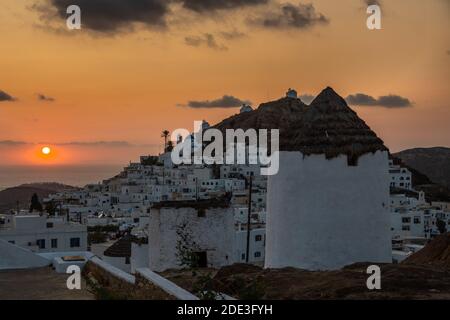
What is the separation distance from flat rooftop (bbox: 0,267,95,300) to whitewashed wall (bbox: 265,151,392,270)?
478 cm

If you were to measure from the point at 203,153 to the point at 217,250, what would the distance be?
102 metres

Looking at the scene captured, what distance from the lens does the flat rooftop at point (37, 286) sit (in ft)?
37.0

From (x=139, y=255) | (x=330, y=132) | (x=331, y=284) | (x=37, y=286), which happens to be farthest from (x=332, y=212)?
(x=139, y=255)

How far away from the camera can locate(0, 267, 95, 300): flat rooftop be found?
37.0 ft

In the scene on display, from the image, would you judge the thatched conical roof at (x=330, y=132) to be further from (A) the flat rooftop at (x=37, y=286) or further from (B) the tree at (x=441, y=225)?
(B) the tree at (x=441, y=225)

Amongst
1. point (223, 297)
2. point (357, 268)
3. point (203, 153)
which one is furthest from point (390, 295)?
point (203, 153)

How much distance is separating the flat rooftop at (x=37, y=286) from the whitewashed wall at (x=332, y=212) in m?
4.78

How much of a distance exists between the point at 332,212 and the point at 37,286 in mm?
6370

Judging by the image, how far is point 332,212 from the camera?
44.3ft

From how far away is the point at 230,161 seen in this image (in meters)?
109

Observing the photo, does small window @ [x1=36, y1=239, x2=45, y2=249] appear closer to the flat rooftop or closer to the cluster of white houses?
the cluster of white houses

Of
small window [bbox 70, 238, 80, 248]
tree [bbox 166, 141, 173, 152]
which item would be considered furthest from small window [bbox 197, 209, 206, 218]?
tree [bbox 166, 141, 173, 152]

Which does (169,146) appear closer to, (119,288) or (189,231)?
(189,231)

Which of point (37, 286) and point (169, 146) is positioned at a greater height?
point (169, 146)
